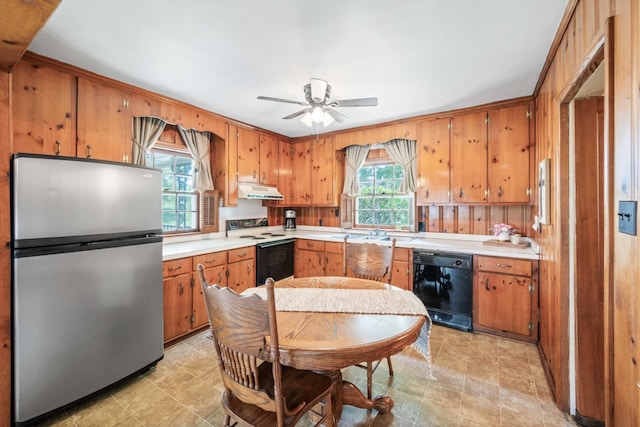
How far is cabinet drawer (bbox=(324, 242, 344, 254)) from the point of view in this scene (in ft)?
12.4

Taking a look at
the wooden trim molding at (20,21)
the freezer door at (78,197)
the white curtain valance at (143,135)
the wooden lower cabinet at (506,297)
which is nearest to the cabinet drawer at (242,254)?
the freezer door at (78,197)

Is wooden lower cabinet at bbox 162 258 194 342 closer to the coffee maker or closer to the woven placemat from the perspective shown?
the woven placemat

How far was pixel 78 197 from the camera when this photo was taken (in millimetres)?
1775

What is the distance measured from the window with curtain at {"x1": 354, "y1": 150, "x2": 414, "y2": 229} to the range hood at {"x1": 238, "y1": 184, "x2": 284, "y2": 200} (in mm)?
1311

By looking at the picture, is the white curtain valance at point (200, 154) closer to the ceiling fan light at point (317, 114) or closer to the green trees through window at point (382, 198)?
the ceiling fan light at point (317, 114)

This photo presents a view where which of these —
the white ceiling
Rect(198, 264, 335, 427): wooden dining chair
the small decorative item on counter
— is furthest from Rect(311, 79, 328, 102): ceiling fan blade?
the small decorative item on counter

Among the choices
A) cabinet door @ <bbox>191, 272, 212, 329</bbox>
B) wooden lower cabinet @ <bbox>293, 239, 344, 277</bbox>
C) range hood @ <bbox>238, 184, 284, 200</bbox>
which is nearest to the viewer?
cabinet door @ <bbox>191, 272, 212, 329</bbox>

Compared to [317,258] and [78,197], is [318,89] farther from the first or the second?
[317,258]

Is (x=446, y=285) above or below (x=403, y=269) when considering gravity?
below

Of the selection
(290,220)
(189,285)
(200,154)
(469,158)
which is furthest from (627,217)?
(290,220)

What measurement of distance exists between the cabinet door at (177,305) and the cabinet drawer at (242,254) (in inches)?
21.8

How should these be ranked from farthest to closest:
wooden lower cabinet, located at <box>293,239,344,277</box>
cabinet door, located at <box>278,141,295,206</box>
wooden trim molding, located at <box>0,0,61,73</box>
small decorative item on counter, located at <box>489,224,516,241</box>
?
cabinet door, located at <box>278,141,295,206</box> < wooden lower cabinet, located at <box>293,239,344,277</box> < small decorative item on counter, located at <box>489,224,516,241</box> < wooden trim molding, located at <box>0,0,61,73</box>

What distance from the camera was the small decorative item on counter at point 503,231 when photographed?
3096 millimetres

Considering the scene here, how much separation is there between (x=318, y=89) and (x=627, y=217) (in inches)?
77.7
